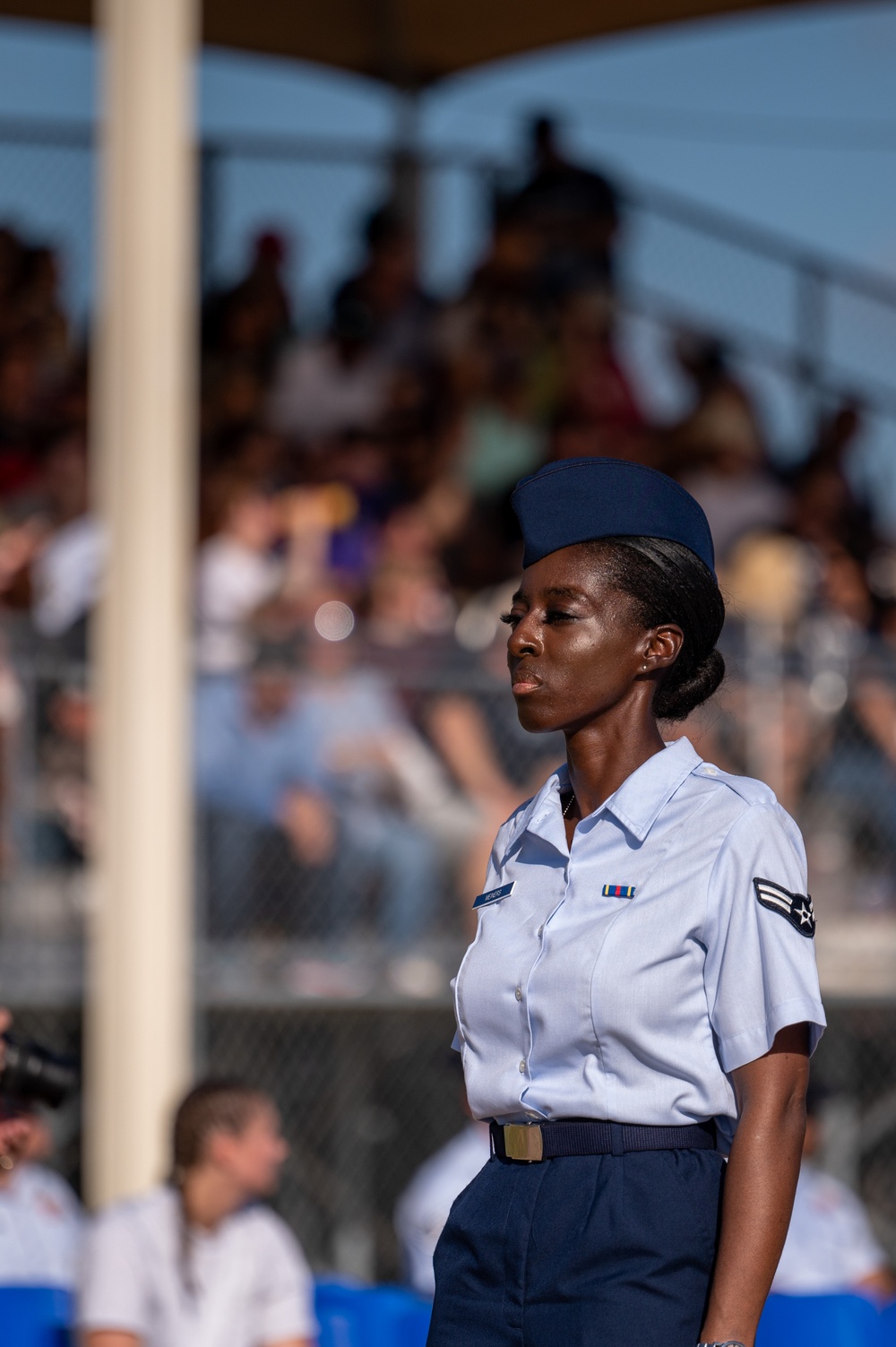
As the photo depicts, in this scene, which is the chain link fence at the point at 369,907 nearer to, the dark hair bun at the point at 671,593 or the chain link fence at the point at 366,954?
the chain link fence at the point at 366,954

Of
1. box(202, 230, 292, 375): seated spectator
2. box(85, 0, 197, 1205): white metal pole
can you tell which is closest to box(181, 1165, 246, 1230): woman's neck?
box(85, 0, 197, 1205): white metal pole

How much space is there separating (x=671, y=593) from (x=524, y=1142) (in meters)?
0.70

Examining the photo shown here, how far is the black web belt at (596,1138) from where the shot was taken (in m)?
2.22

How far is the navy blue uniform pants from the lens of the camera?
7.13ft

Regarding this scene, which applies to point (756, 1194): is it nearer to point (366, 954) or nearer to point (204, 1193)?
point (204, 1193)

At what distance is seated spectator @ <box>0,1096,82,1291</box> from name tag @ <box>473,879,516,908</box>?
12.5ft

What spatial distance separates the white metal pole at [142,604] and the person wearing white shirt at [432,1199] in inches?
34.2

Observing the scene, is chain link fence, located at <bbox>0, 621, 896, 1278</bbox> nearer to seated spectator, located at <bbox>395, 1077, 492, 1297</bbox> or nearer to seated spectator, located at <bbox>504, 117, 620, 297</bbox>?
seated spectator, located at <bbox>395, 1077, 492, 1297</bbox>

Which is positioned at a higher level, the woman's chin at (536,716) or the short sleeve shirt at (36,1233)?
the woman's chin at (536,716)

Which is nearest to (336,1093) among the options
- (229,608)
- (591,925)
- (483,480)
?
(229,608)

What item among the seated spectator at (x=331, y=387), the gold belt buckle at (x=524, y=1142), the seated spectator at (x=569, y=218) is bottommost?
the gold belt buckle at (x=524, y=1142)

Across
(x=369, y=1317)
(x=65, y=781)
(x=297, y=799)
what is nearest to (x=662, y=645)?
(x=369, y=1317)

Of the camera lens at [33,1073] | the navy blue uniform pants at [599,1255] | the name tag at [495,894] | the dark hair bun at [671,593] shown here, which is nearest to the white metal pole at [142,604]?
the camera lens at [33,1073]

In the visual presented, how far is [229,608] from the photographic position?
7.60 meters
